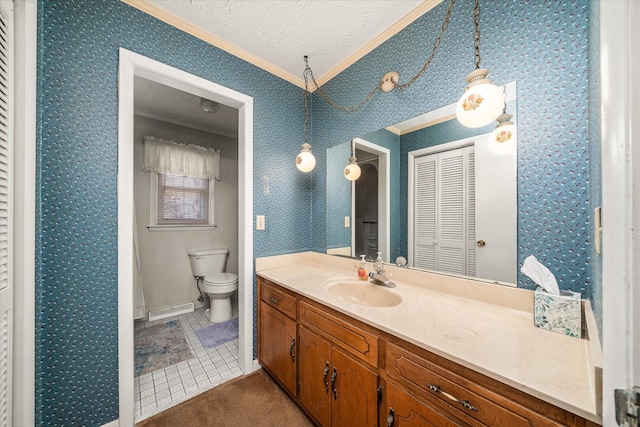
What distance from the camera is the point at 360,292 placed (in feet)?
5.00

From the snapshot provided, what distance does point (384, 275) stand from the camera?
1463 millimetres

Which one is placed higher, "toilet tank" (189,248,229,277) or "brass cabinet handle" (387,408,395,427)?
"toilet tank" (189,248,229,277)

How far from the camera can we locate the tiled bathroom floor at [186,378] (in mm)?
1515

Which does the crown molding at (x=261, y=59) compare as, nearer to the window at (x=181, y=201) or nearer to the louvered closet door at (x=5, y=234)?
the louvered closet door at (x=5, y=234)

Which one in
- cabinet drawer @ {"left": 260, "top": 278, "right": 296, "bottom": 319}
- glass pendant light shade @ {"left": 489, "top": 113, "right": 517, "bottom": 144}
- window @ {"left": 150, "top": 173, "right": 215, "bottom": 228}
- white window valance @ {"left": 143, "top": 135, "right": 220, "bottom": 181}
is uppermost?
white window valance @ {"left": 143, "top": 135, "right": 220, "bottom": 181}

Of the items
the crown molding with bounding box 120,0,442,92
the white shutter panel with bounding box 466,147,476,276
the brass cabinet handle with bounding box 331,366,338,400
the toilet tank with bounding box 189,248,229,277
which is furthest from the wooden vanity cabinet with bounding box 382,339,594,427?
the toilet tank with bounding box 189,248,229,277

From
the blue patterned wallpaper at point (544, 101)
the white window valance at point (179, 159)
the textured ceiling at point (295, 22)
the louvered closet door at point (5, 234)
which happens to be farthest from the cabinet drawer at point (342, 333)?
the white window valance at point (179, 159)

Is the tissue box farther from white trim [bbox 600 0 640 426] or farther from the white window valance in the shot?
the white window valance

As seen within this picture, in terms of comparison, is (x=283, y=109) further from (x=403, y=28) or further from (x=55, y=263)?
(x=55, y=263)

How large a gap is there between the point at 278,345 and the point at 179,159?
2.55m

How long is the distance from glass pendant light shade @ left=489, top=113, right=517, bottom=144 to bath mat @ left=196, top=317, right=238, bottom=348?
270cm

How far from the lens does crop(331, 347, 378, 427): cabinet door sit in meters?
0.96

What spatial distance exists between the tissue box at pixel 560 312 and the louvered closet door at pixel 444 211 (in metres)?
0.35

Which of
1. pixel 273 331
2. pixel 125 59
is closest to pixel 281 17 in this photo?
pixel 125 59
